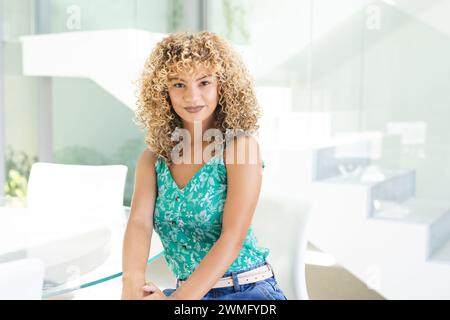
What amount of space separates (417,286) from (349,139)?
2.91ft

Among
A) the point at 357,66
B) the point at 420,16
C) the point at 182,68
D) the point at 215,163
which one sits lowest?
the point at 215,163

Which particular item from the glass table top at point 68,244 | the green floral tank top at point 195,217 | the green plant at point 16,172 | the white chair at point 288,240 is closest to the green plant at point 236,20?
the green plant at point 16,172

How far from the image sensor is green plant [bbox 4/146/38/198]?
135 inches

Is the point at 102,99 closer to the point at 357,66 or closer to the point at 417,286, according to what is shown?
the point at 357,66

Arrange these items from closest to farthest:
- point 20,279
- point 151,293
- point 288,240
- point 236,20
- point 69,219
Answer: point 20,279
point 151,293
point 288,240
point 69,219
point 236,20

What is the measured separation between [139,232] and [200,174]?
0.64 ft

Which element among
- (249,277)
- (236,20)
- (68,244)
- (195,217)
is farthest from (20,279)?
(236,20)

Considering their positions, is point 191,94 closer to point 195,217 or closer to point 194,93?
point 194,93

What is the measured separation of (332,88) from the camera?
3326 millimetres

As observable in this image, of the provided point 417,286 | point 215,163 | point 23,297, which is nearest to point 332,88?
point 417,286

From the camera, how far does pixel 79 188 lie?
2.40 meters

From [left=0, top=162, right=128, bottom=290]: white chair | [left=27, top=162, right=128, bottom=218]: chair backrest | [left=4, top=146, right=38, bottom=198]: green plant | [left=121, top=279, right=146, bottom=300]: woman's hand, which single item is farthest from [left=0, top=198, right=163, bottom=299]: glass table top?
[left=4, top=146, right=38, bottom=198]: green plant

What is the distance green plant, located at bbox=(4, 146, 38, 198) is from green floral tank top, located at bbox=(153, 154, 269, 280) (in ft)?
7.79

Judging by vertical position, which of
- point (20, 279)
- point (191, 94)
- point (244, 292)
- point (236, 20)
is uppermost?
point (236, 20)
